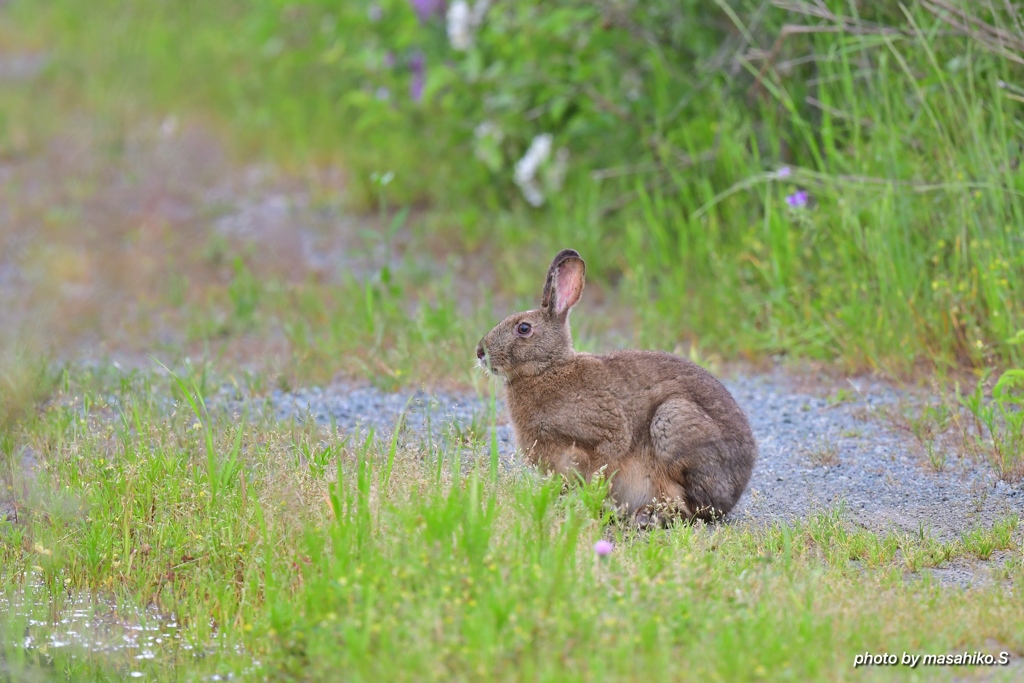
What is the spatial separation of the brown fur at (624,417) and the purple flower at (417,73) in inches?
206

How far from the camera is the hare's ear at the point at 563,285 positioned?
19.0ft

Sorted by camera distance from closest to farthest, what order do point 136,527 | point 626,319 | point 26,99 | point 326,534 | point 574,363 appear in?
1. point 326,534
2. point 136,527
3. point 574,363
4. point 626,319
5. point 26,99

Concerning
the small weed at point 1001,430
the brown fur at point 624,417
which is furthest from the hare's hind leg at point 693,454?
the small weed at point 1001,430

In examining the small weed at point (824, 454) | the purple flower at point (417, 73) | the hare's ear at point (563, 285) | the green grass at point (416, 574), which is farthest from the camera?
the purple flower at point (417, 73)

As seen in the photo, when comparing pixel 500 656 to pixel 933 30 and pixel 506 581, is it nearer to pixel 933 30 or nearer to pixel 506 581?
pixel 506 581

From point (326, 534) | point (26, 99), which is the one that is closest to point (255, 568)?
point (326, 534)

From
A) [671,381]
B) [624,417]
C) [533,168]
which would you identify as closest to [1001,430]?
[671,381]

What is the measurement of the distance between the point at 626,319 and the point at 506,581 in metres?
4.58

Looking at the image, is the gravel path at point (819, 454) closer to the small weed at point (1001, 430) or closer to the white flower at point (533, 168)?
the small weed at point (1001, 430)

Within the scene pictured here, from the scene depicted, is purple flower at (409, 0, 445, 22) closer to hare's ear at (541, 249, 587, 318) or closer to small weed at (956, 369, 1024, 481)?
hare's ear at (541, 249, 587, 318)

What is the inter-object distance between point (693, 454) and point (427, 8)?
20.7 feet

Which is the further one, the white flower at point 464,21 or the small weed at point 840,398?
the white flower at point 464,21

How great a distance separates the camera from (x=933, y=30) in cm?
735

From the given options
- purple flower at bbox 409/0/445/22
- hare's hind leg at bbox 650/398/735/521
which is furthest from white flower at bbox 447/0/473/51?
hare's hind leg at bbox 650/398/735/521
